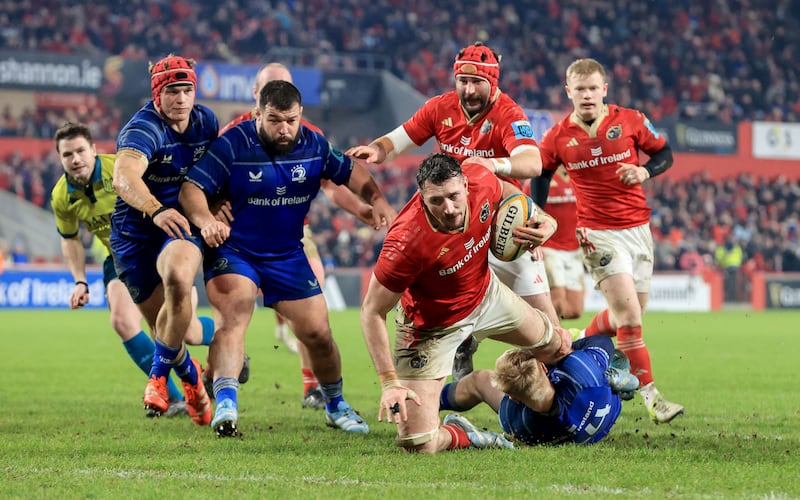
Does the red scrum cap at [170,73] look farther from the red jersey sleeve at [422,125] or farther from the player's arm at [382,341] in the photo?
the player's arm at [382,341]

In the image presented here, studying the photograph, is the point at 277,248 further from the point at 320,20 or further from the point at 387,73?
the point at 320,20

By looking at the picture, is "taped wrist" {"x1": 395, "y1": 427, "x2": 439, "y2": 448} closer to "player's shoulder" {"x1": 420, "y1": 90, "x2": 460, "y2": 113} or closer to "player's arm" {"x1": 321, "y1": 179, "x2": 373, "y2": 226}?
"player's arm" {"x1": 321, "y1": 179, "x2": 373, "y2": 226}

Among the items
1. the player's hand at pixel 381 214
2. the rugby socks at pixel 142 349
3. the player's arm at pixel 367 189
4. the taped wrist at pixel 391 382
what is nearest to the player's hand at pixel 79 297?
the rugby socks at pixel 142 349

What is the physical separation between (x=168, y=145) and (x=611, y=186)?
3570 millimetres

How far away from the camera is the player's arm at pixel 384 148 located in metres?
7.26

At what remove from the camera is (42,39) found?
3341cm

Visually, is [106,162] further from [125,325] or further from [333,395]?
[333,395]

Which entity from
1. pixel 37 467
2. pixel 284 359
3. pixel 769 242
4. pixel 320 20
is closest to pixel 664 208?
pixel 769 242

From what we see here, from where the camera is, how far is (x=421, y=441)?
6.17m

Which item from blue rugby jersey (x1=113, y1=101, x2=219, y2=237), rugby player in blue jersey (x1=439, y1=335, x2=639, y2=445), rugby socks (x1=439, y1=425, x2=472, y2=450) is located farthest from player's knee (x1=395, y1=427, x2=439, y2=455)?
blue rugby jersey (x1=113, y1=101, x2=219, y2=237)

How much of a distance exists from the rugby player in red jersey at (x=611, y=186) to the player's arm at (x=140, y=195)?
11.1 ft

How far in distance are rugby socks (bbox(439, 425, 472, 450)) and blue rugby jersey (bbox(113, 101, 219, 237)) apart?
256cm

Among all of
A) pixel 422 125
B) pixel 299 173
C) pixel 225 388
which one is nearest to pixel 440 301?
pixel 299 173

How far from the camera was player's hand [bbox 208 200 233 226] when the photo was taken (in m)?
7.21
